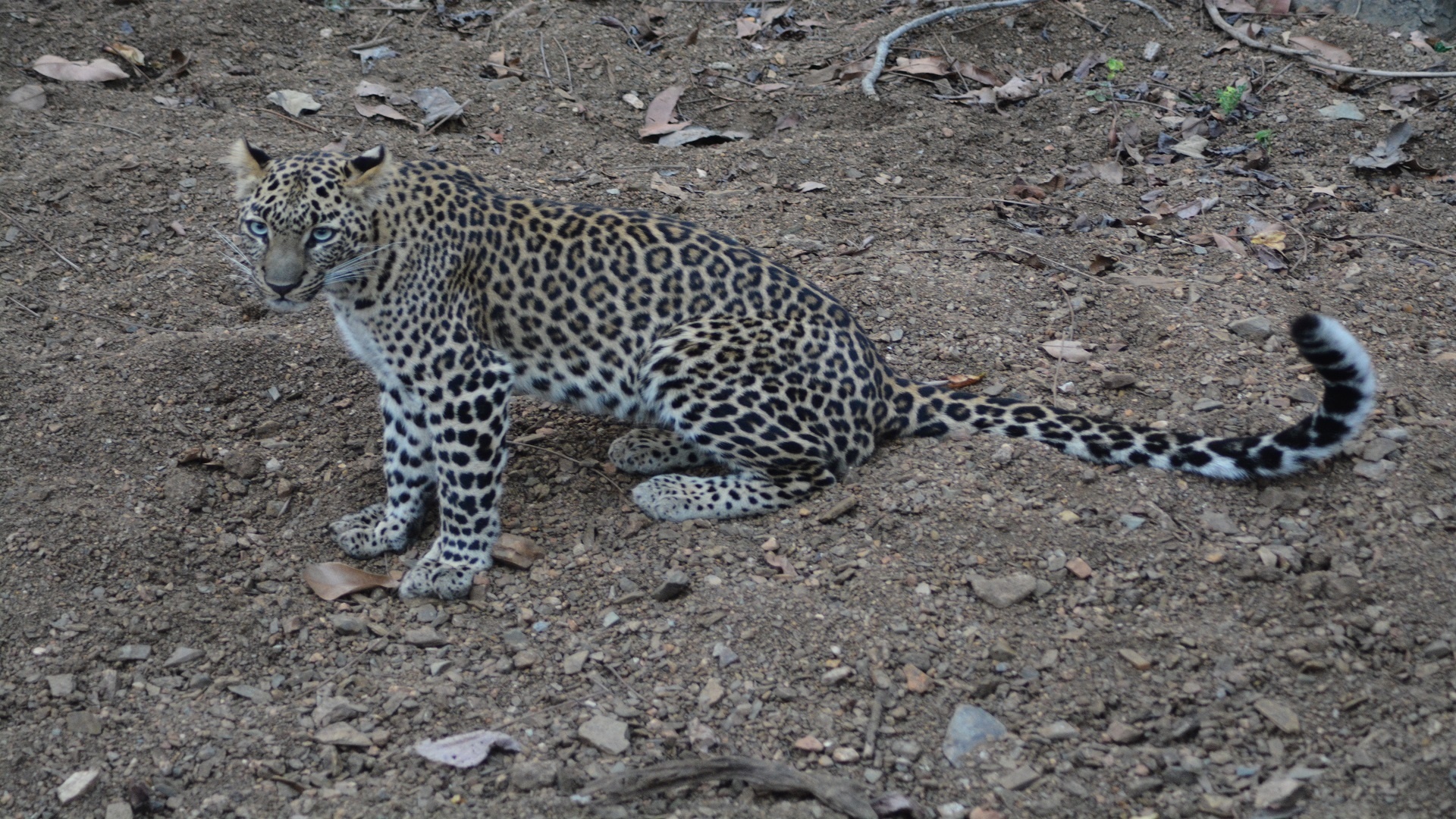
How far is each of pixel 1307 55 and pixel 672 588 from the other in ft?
25.1

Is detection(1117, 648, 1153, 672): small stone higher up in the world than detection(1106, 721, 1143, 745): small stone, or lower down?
higher up

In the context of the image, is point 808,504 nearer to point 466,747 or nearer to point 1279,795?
point 466,747

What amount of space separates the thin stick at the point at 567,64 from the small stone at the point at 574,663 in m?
5.83

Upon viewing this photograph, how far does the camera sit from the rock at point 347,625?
530 cm

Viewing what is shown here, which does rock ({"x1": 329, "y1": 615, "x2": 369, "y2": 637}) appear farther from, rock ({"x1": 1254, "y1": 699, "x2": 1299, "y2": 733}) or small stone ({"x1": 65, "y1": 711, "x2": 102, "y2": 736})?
rock ({"x1": 1254, "y1": 699, "x2": 1299, "y2": 733})

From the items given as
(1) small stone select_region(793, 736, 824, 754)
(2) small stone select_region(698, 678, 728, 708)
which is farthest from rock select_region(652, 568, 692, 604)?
(1) small stone select_region(793, 736, 824, 754)

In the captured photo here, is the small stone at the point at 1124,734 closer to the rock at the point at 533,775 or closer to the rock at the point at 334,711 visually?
the rock at the point at 533,775

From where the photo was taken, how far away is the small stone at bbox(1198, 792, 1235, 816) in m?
3.95

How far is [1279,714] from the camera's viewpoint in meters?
4.31

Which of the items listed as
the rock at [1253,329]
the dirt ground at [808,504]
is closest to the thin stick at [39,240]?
the dirt ground at [808,504]

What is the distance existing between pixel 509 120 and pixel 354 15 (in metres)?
2.17

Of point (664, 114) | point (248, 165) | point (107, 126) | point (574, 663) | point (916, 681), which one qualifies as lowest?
point (574, 663)

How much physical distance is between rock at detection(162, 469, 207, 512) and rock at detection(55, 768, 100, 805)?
172 cm

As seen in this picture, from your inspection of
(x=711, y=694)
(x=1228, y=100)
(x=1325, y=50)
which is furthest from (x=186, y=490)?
(x=1325, y=50)
